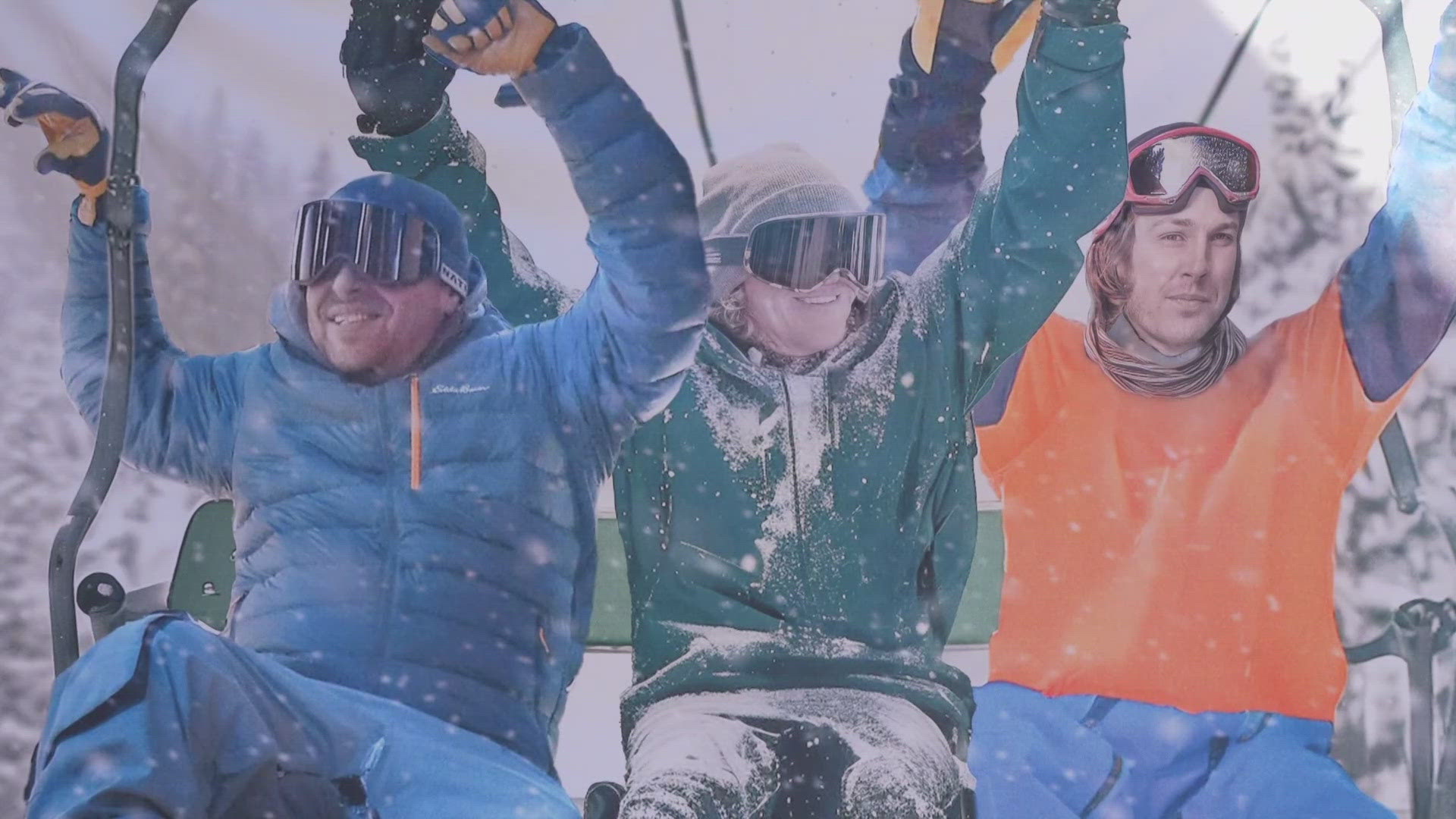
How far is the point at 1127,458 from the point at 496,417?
90cm

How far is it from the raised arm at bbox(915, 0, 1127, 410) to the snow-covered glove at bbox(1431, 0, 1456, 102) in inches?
19.0

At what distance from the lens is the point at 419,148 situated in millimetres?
2125

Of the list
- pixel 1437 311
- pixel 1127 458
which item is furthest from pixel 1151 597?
pixel 1437 311

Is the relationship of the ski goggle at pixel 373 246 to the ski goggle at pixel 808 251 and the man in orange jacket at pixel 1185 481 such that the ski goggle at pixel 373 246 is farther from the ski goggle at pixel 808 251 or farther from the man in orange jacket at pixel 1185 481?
the man in orange jacket at pixel 1185 481

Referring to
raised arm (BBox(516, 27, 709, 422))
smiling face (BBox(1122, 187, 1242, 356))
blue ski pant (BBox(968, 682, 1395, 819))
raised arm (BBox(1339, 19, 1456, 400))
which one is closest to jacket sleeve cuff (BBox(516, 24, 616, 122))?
raised arm (BBox(516, 27, 709, 422))

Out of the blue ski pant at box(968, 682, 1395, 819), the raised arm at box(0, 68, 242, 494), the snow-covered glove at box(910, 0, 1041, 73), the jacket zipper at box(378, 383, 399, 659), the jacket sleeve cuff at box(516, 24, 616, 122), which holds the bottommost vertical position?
→ the blue ski pant at box(968, 682, 1395, 819)

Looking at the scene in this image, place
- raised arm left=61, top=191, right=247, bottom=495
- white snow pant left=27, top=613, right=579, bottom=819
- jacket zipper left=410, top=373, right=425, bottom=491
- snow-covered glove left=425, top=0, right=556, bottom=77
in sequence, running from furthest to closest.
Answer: raised arm left=61, top=191, right=247, bottom=495 < jacket zipper left=410, top=373, right=425, bottom=491 < snow-covered glove left=425, top=0, right=556, bottom=77 < white snow pant left=27, top=613, right=579, bottom=819

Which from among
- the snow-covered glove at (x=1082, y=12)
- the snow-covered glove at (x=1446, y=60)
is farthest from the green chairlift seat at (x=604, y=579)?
the snow-covered glove at (x=1446, y=60)

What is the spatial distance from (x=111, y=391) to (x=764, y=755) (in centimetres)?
104

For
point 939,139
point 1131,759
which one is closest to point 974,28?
point 939,139

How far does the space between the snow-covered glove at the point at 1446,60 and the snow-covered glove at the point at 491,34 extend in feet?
4.23

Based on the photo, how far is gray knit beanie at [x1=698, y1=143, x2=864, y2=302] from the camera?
2.09m

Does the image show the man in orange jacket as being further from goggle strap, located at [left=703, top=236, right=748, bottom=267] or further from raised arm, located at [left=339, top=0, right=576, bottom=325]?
raised arm, located at [left=339, top=0, right=576, bottom=325]

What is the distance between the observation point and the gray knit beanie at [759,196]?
209 centimetres
